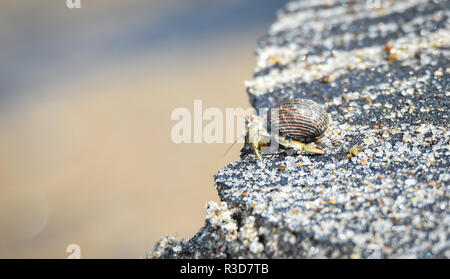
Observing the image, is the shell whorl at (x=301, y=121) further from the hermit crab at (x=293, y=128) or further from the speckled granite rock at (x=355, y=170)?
the speckled granite rock at (x=355, y=170)

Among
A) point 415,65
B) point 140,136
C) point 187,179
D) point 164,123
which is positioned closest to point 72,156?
point 140,136

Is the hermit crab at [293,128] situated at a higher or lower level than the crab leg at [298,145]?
higher

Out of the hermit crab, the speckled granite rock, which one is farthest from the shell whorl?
the speckled granite rock

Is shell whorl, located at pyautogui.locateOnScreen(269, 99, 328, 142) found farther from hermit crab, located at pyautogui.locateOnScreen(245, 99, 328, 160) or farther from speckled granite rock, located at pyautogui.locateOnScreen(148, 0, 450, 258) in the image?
speckled granite rock, located at pyautogui.locateOnScreen(148, 0, 450, 258)

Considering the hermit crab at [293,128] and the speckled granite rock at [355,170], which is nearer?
the speckled granite rock at [355,170]

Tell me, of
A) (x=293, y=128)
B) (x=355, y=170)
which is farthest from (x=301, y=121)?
(x=355, y=170)

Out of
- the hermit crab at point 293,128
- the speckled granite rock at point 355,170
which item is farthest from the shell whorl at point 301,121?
the speckled granite rock at point 355,170

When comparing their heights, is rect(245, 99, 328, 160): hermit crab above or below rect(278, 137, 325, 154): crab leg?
above
